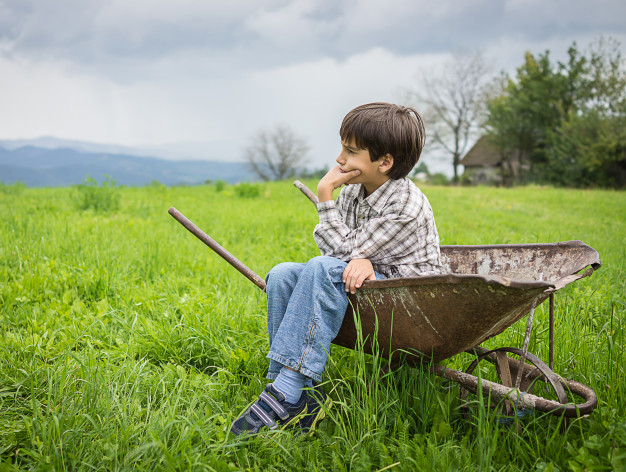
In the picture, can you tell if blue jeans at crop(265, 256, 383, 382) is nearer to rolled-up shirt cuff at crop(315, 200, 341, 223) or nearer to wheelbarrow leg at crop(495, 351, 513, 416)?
rolled-up shirt cuff at crop(315, 200, 341, 223)

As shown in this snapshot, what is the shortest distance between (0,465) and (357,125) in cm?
210

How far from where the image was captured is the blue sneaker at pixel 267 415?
6.75 ft

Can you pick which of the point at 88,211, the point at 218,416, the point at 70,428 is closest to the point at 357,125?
the point at 218,416

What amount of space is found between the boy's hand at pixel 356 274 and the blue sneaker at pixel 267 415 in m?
0.60

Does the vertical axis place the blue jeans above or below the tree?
below

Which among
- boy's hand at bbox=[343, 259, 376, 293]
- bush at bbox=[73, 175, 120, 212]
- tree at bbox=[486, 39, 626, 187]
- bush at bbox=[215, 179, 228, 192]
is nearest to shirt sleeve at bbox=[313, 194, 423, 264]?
A: boy's hand at bbox=[343, 259, 376, 293]

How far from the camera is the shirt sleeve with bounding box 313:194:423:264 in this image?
2.23 meters

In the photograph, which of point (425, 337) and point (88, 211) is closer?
point (425, 337)

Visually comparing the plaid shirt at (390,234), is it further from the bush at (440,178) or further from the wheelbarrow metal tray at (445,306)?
the bush at (440,178)

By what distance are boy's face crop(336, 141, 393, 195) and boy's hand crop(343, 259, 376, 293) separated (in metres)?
0.45

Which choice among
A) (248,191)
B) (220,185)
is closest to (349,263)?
(248,191)

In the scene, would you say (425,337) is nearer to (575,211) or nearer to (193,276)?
(193,276)

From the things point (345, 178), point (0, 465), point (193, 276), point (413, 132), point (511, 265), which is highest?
point (413, 132)

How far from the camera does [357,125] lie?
7.38 feet
